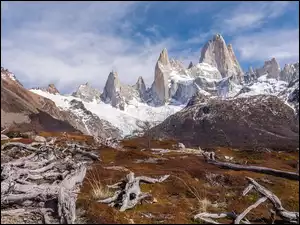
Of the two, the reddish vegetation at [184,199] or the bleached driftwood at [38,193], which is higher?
the bleached driftwood at [38,193]

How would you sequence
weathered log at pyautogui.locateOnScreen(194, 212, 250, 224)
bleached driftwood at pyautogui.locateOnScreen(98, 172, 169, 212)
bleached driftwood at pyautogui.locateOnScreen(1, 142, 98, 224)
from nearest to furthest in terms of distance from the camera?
bleached driftwood at pyautogui.locateOnScreen(1, 142, 98, 224) → weathered log at pyautogui.locateOnScreen(194, 212, 250, 224) → bleached driftwood at pyautogui.locateOnScreen(98, 172, 169, 212)

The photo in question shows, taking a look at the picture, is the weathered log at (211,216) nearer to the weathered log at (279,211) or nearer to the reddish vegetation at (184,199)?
the reddish vegetation at (184,199)

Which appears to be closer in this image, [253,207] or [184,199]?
[253,207]

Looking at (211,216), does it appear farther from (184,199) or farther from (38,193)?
(184,199)

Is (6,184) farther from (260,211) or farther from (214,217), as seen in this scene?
(260,211)

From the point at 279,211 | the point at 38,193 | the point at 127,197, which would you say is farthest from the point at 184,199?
the point at 38,193

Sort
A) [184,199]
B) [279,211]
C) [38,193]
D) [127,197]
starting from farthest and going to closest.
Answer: [184,199] → [127,197] → [279,211] → [38,193]

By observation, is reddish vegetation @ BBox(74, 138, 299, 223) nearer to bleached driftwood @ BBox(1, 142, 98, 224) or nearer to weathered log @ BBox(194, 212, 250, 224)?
weathered log @ BBox(194, 212, 250, 224)

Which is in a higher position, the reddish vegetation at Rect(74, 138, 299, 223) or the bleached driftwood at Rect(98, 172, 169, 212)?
the bleached driftwood at Rect(98, 172, 169, 212)

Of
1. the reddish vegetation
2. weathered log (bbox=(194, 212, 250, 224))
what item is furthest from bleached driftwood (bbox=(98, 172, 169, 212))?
weathered log (bbox=(194, 212, 250, 224))

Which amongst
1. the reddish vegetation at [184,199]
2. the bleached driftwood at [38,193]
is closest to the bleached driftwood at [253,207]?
the reddish vegetation at [184,199]

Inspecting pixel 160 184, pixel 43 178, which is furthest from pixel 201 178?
pixel 43 178
